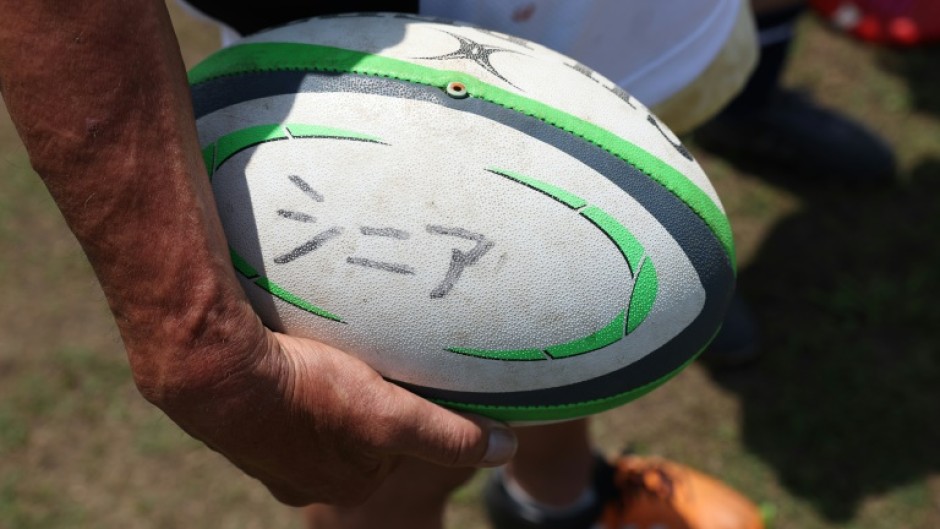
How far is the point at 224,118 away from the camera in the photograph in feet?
3.87

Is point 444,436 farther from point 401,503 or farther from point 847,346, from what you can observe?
point 847,346

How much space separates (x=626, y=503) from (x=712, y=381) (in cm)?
50

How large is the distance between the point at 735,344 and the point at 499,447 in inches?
45.9

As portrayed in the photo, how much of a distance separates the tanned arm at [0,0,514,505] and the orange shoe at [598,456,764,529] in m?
0.93

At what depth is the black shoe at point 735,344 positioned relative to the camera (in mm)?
2273

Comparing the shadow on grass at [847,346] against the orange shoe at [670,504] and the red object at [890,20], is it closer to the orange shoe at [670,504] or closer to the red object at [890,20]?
the orange shoe at [670,504]

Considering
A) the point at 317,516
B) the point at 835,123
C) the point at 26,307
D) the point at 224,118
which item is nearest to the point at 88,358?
the point at 26,307

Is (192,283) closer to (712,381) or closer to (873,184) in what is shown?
(712,381)

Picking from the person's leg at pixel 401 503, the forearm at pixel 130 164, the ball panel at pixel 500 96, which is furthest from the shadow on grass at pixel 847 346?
the forearm at pixel 130 164

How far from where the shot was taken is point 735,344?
2.28 meters

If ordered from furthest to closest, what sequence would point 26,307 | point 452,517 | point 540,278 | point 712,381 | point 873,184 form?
point 873,184 → point 26,307 → point 712,381 → point 452,517 → point 540,278

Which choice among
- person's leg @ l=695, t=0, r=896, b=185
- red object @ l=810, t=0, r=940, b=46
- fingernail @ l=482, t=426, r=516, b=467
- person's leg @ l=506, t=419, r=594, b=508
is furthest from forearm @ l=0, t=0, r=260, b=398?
red object @ l=810, t=0, r=940, b=46

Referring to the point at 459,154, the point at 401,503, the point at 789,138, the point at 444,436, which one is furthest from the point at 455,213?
the point at 789,138

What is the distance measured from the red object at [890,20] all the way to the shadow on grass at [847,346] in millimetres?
673
